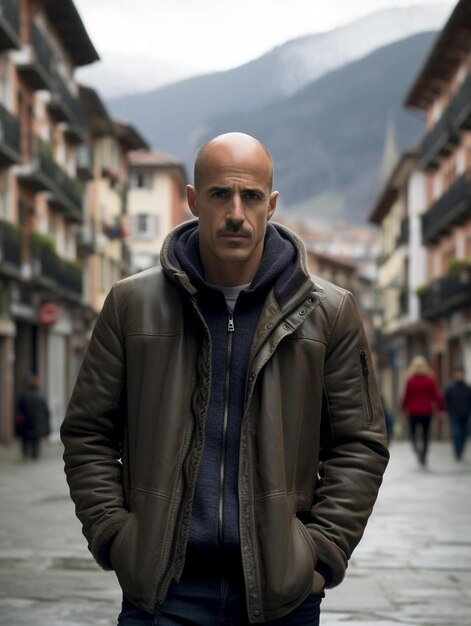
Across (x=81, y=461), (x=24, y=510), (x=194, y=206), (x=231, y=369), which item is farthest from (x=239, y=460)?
(x=24, y=510)

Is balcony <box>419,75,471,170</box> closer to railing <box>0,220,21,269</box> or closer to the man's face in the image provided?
railing <box>0,220,21,269</box>

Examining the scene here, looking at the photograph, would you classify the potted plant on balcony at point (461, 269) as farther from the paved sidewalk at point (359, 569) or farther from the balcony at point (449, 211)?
the paved sidewalk at point (359, 569)

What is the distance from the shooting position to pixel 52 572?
875cm

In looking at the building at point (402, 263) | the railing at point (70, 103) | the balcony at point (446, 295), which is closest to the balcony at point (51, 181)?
the railing at point (70, 103)

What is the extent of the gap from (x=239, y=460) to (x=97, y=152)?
2037 inches

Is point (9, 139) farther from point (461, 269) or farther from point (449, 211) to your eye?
point (449, 211)

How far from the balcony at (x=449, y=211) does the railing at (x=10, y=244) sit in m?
A: 13.2

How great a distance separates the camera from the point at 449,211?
43188 mm

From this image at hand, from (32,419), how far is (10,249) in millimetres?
9705

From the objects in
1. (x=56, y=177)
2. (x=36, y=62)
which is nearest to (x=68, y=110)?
(x=56, y=177)

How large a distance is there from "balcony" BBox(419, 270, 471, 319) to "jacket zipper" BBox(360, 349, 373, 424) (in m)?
→ 36.5

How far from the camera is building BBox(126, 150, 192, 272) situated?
73062 mm

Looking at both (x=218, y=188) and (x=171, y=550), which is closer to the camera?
(x=171, y=550)

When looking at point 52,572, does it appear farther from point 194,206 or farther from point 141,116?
point 141,116
